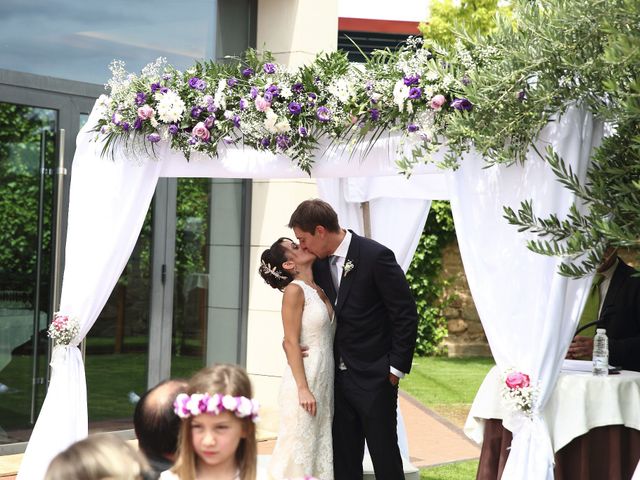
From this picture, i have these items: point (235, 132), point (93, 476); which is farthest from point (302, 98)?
point (93, 476)

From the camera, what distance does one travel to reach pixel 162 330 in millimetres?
8039

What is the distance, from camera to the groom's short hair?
17.0 ft

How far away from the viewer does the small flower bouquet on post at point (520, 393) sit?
4.39 metres

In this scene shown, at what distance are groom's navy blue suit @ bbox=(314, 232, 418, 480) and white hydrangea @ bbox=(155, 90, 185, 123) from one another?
44.1 inches

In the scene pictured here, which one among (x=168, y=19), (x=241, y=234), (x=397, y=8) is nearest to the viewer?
(x=168, y=19)

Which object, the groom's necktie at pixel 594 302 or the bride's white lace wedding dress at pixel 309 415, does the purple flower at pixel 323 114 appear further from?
the groom's necktie at pixel 594 302

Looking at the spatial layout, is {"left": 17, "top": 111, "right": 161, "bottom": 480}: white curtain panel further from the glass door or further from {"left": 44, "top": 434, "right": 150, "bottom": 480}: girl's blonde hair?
{"left": 44, "top": 434, "right": 150, "bottom": 480}: girl's blonde hair

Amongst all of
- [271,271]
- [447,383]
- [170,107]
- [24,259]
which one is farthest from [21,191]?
[447,383]

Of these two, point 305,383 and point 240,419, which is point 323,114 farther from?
point 240,419

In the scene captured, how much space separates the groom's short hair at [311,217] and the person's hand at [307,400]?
32.5 inches

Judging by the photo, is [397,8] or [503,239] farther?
[397,8]

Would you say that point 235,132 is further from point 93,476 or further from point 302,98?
point 93,476

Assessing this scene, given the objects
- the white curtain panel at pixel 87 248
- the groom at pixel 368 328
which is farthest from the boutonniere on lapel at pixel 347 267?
the white curtain panel at pixel 87 248

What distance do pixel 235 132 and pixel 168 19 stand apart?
319 cm
